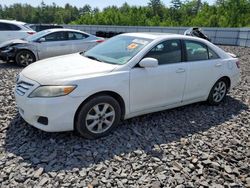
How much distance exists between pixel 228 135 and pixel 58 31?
7106mm

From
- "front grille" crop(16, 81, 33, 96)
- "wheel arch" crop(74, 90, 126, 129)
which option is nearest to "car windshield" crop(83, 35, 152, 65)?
"wheel arch" crop(74, 90, 126, 129)

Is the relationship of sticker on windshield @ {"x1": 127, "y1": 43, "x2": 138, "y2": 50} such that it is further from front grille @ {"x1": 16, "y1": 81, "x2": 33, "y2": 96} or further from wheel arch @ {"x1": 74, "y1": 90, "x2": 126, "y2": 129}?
front grille @ {"x1": 16, "y1": 81, "x2": 33, "y2": 96}

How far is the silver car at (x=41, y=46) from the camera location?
887cm

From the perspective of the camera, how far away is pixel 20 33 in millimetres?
11320

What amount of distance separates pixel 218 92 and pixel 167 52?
165cm

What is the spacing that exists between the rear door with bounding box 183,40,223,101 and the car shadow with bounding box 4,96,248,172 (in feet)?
1.44

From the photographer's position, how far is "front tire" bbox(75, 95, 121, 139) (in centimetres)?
364

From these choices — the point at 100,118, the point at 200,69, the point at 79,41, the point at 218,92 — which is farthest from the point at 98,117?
the point at 79,41

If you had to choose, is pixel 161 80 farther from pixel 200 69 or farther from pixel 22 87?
pixel 22 87

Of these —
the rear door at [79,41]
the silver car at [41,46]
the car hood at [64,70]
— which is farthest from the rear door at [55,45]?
the car hood at [64,70]

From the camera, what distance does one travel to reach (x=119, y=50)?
439cm

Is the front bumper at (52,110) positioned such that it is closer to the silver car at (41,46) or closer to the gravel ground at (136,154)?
the gravel ground at (136,154)

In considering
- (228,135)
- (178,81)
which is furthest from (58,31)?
(228,135)

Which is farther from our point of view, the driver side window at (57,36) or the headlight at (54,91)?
the driver side window at (57,36)
